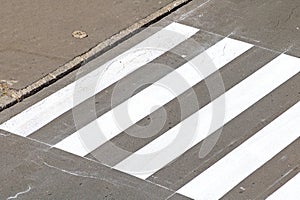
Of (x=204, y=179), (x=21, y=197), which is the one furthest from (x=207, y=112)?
(x=21, y=197)

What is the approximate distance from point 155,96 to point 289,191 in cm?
229

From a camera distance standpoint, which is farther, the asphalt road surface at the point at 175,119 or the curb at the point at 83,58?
the curb at the point at 83,58

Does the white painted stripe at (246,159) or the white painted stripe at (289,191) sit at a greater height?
the white painted stripe at (246,159)

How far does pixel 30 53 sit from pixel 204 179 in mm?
3230

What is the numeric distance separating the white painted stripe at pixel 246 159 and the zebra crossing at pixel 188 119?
1 cm

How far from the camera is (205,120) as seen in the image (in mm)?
10078

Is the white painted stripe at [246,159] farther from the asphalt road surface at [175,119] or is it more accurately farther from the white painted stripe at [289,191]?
the white painted stripe at [289,191]

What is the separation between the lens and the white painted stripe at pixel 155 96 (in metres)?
9.77

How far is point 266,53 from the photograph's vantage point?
11.3 metres

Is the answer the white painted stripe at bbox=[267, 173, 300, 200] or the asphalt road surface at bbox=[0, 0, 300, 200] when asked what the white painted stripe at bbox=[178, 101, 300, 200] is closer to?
the asphalt road surface at bbox=[0, 0, 300, 200]

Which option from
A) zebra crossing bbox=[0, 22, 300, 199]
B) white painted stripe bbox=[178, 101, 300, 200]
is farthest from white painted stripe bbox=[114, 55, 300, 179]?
white painted stripe bbox=[178, 101, 300, 200]

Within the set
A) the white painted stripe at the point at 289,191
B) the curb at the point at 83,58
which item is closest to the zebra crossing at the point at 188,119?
the white painted stripe at the point at 289,191

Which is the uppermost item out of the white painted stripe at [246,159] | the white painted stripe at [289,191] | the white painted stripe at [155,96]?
the white painted stripe at [155,96]

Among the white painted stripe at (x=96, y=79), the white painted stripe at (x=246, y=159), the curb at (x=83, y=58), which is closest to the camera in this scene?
the white painted stripe at (x=246, y=159)
